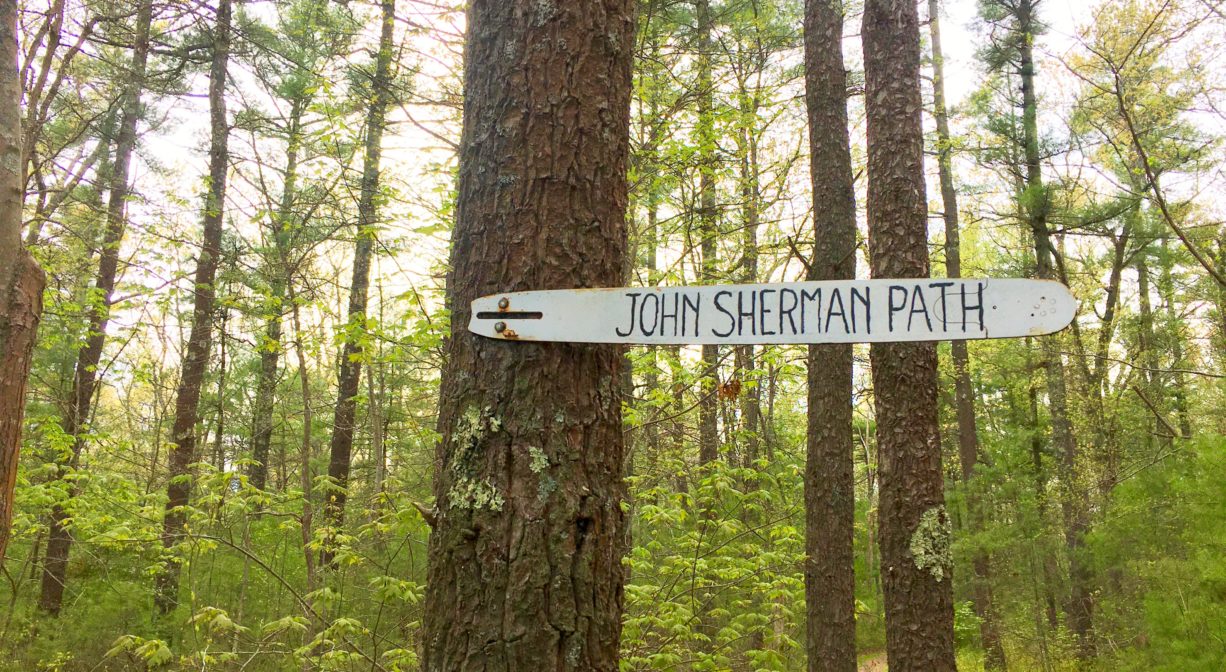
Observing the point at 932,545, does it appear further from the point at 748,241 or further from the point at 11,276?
the point at 748,241

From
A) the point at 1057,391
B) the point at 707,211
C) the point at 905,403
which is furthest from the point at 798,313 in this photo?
the point at 1057,391

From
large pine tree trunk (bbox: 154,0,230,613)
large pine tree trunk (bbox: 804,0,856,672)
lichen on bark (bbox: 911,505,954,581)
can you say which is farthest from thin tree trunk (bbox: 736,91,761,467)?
large pine tree trunk (bbox: 154,0,230,613)

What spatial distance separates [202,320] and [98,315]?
126 centimetres

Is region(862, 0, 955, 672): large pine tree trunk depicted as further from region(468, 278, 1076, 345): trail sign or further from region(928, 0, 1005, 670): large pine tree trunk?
region(928, 0, 1005, 670): large pine tree trunk

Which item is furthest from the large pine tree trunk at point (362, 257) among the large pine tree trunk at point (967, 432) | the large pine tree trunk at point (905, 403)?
the large pine tree trunk at point (967, 432)

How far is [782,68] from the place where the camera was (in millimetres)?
9281

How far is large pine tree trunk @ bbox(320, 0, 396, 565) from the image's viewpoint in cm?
626

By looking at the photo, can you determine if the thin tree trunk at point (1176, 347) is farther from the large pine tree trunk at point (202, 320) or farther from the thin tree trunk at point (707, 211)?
the large pine tree trunk at point (202, 320)

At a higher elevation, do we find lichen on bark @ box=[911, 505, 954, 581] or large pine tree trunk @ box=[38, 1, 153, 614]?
large pine tree trunk @ box=[38, 1, 153, 614]

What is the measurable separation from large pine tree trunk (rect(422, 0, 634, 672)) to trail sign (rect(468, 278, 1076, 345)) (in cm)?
5

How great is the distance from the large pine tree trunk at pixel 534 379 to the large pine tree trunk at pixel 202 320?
8.10 m

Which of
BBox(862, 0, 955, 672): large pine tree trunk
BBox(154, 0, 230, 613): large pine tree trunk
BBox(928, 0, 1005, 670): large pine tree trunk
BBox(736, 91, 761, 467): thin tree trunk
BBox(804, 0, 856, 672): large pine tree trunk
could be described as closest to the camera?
BBox(862, 0, 955, 672): large pine tree trunk

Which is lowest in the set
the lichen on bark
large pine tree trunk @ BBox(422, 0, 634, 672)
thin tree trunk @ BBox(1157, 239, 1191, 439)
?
the lichen on bark

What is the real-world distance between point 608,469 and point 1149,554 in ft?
32.6
